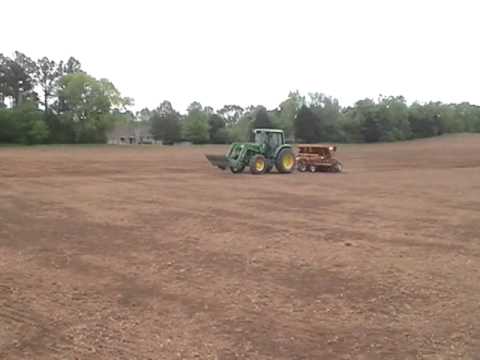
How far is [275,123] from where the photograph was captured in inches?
2908

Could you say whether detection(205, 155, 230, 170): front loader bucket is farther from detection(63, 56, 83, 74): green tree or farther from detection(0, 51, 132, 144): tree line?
detection(63, 56, 83, 74): green tree

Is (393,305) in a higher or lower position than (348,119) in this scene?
lower

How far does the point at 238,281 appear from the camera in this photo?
22.3 ft

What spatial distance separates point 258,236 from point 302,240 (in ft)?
2.73

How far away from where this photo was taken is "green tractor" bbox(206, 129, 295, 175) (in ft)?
82.6

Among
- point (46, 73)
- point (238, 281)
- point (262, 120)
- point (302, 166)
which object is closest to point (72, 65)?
point (46, 73)

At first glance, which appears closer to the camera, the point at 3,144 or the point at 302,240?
the point at 302,240

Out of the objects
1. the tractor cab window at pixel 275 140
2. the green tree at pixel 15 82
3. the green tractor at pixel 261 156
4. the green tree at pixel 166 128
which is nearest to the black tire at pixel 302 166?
the green tractor at pixel 261 156

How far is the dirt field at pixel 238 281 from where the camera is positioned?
15.7 ft

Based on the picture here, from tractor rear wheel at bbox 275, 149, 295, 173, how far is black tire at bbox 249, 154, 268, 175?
2.40 feet

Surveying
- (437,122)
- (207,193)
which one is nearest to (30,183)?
(207,193)

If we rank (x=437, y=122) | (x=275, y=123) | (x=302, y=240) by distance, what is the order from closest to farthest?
1. (x=302, y=240)
2. (x=275, y=123)
3. (x=437, y=122)

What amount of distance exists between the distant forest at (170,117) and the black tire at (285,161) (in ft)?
147

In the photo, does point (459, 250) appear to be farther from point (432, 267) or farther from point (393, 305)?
point (393, 305)
